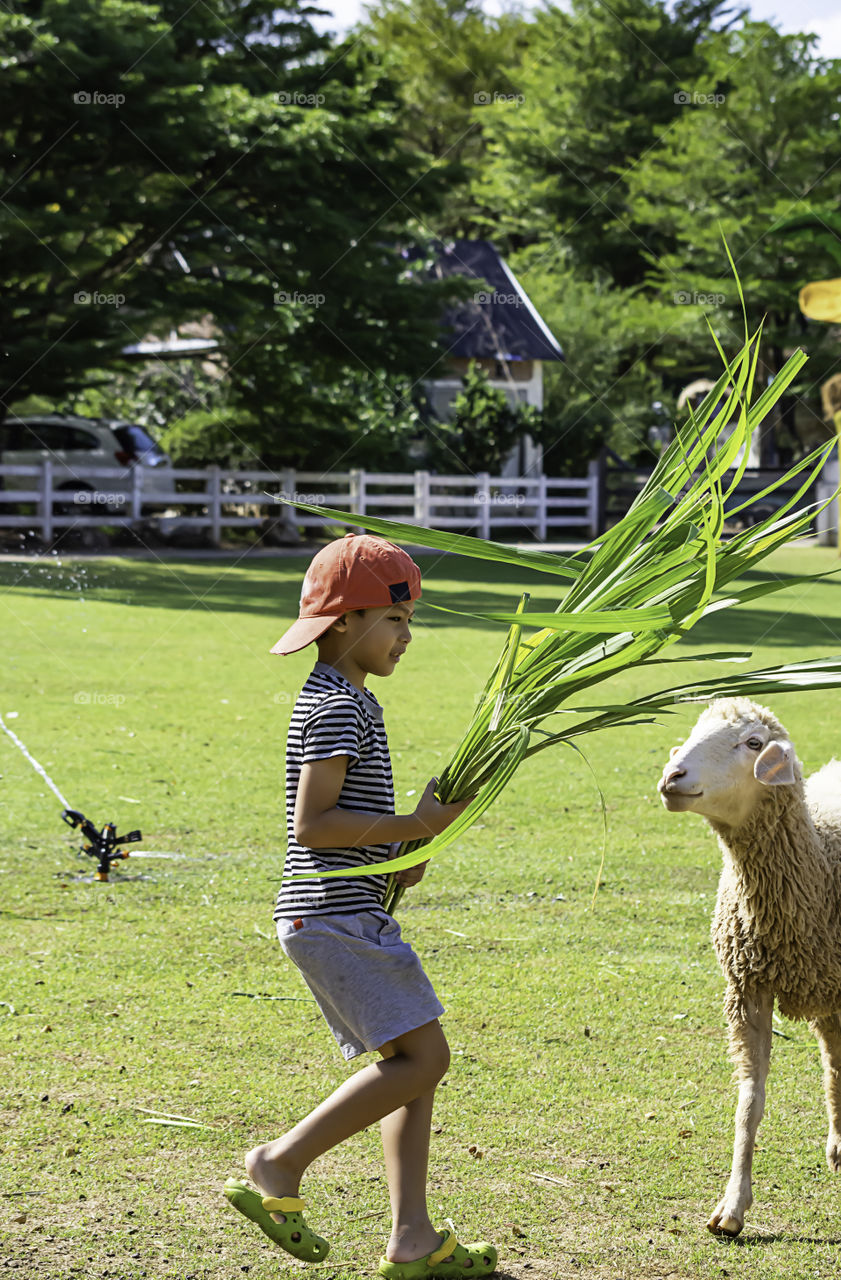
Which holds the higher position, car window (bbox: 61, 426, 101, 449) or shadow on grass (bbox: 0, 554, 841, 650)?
car window (bbox: 61, 426, 101, 449)

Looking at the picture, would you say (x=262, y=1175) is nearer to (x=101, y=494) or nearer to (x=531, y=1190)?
(x=531, y=1190)

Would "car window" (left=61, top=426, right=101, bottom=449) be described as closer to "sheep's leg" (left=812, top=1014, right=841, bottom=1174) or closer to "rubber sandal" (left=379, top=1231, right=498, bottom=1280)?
"sheep's leg" (left=812, top=1014, right=841, bottom=1174)

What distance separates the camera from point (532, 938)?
5.27m

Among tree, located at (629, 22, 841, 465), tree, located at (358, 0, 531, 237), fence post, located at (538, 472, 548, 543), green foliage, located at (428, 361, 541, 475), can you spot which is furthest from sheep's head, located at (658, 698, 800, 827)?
tree, located at (358, 0, 531, 237)

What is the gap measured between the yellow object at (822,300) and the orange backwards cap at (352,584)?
4.11 m

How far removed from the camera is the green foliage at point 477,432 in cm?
3048

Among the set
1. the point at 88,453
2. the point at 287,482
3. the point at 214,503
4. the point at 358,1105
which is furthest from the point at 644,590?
the point at 287,482

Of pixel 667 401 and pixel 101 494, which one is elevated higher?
pixel 667 401

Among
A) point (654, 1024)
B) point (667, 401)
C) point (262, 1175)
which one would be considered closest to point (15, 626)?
point (654, 1024)

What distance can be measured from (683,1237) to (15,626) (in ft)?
39.8

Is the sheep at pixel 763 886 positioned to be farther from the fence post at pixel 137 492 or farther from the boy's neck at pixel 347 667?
the fence post at pixel 137 492

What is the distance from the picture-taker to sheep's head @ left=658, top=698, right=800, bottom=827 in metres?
3.38

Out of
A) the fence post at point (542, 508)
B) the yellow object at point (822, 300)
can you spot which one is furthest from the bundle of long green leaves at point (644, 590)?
the fence post at point (542, 508)

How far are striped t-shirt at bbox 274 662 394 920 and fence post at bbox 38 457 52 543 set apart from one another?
20043 mm
